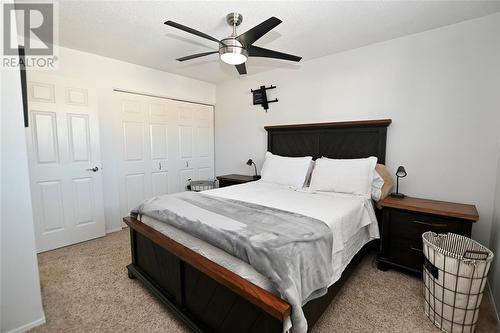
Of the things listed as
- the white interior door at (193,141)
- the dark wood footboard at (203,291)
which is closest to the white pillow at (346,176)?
the dark wood footboard at (203,291)

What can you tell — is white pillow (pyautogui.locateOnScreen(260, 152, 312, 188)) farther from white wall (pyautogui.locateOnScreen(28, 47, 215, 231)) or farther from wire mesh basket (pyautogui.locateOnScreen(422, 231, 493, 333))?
white wall (pyautogui.locateOnScreen(28, 47, 215, 231))

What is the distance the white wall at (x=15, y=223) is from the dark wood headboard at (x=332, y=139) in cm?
284

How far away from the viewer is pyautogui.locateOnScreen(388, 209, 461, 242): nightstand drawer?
1.96m

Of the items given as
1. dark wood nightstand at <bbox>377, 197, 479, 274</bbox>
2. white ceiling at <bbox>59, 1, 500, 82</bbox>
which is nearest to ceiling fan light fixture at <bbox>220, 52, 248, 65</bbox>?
white ceiling at <bbox>59, 1, 500, 82</bbox>

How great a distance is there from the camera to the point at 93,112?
9.89ft

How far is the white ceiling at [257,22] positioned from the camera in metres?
1.99

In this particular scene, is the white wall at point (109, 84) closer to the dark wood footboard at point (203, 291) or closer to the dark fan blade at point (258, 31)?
the dark wood footboard at point (203, 291)

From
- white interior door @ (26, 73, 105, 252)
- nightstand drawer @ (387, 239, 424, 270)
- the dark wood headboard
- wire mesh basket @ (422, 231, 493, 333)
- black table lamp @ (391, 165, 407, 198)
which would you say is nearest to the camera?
wire mesh basket @ (422, 231, 493, 333)

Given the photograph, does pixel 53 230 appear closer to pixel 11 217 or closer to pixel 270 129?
pixel 11 217

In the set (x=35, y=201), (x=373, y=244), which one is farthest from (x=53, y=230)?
(x=373, y=244)

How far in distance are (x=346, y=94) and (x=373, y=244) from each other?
1877 mm

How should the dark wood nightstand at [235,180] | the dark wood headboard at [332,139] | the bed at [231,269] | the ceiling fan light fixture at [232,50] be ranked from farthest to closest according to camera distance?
the dark wood nightstand at [235,180], the dark wood headboard at [332,139], the ceiling fan light fixture at [232,50], the bed at [231,269]

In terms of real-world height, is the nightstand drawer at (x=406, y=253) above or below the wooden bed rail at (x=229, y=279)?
below

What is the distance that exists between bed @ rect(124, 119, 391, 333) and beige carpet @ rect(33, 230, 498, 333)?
0.42 feet
